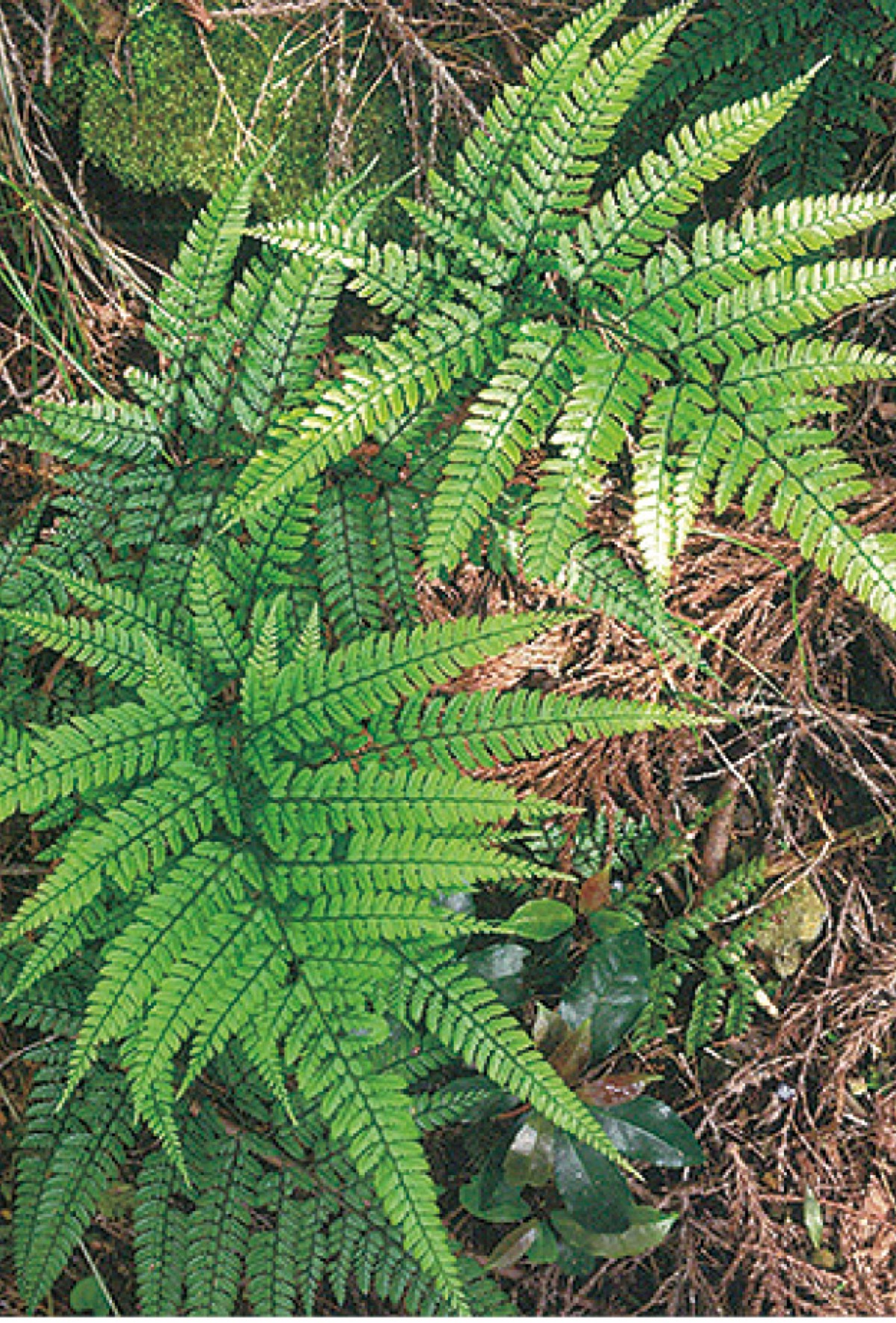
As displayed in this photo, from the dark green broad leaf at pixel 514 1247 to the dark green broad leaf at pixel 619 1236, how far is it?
0.27ft

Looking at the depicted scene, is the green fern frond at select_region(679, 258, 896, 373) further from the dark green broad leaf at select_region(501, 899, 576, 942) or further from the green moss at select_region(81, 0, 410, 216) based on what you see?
the dark green broad leaf at select_region(501, 899, 576, 942)

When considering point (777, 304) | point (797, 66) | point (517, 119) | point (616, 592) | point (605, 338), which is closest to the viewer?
point (777, 304)

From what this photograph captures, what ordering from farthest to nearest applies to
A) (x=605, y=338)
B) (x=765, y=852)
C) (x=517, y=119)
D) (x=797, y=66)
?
1. (x=765, y=852)
2. (x=797, y=66)
3. (x=605, y=338)
4. (x=517, y=119)

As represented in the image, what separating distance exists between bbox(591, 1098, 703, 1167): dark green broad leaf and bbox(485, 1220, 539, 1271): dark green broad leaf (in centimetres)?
39

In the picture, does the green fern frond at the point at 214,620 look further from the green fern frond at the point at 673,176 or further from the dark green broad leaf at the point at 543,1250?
the dark green broad leaf at the point at 543,1250

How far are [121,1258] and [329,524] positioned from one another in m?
2.53

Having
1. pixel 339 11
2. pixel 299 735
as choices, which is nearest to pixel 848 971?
pixel 299 735

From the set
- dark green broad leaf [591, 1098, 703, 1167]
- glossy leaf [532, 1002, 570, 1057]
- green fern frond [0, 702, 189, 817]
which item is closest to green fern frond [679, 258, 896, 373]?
green fern frond [0, 702, 189, 817]

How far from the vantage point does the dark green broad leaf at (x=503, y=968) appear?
339cm

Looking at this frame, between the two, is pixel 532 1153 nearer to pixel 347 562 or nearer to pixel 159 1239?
pixel 159 1239

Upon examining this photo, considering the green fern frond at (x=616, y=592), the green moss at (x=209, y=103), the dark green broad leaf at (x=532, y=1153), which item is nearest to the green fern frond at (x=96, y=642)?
the green fern frond at (x=616, y=592)

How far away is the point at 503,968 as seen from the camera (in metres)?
3.40

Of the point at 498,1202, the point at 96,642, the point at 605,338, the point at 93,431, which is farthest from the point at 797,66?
the point at 498,1202

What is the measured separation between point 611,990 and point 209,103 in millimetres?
3086
